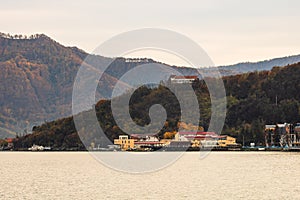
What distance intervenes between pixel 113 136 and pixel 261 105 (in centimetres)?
3824

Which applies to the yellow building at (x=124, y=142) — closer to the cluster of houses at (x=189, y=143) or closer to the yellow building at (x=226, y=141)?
the cluster of houses at (x=189, y=143)

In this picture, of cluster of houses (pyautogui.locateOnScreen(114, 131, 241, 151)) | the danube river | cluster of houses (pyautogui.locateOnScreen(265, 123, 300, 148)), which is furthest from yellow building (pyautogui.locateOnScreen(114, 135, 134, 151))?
the danube river

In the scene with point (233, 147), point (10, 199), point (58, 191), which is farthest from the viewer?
point (233, 147)

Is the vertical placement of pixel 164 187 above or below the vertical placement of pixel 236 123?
below

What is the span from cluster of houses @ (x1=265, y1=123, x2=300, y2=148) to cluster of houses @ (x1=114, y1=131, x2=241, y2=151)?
7278 mm

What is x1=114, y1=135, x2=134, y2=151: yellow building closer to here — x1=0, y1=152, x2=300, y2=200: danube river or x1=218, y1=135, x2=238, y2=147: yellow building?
x1=218, y1=135, x2=238, y2=147: yellow building

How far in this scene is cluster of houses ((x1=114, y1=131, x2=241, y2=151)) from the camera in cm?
17638

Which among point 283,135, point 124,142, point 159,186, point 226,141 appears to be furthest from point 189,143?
point 159,186

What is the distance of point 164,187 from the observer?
190 ft

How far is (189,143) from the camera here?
17862 centimetres

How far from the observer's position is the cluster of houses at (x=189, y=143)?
176375 millimetres

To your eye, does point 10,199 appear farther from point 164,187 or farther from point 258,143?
point 258,143

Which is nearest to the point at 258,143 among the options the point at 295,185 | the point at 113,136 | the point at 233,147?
the point at 233,147

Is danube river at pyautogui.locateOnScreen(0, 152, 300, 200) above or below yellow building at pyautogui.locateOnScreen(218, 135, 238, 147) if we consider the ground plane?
below
